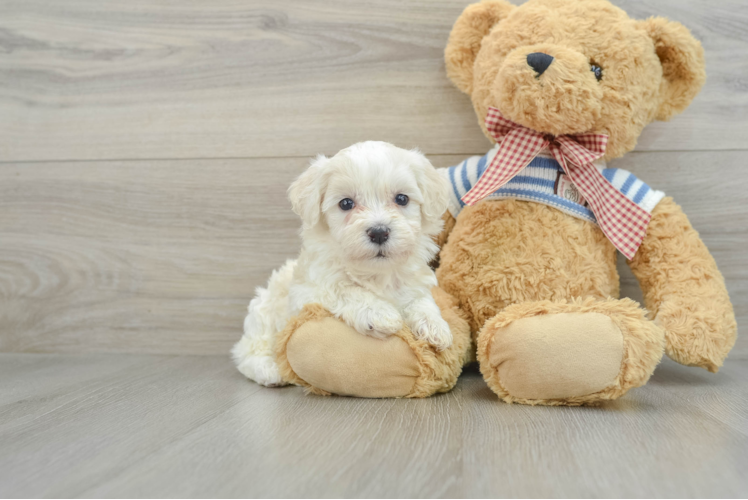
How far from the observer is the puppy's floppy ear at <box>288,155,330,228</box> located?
1.09 meters

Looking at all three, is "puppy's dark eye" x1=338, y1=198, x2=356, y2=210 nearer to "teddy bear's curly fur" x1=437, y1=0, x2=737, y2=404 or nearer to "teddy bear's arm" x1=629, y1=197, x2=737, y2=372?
"teddy bear's curly fur" x1=437, y1=0, x2=737, y2=404

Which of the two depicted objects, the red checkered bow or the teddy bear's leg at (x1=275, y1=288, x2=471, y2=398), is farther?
the red checkered bow

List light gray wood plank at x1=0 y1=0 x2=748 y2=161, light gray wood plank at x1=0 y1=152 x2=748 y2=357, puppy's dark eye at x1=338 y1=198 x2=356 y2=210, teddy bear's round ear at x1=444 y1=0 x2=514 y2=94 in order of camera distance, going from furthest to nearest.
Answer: light gray wood plank at x1=0 y1=152 x2=748 y2=357 < light gray wood plank at x1=0 y1=0 x2=748 y2=161 < teddy bear's round ear at x1=444 y1=0 x2=514 y2=94 < puppy's dark eye at x1=338 y1=198 x2=356 y2=210

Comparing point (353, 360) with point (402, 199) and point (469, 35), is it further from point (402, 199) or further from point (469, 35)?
point (469, 35)

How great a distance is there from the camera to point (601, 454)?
779 millimetres

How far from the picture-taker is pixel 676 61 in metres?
1.22

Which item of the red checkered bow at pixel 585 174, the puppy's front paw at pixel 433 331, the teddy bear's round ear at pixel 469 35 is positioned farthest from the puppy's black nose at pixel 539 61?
the puppy's front paw at pixel 433 331

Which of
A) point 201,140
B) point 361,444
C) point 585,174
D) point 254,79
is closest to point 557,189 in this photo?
point 585,174

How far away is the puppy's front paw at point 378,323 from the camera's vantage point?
3.42 ft

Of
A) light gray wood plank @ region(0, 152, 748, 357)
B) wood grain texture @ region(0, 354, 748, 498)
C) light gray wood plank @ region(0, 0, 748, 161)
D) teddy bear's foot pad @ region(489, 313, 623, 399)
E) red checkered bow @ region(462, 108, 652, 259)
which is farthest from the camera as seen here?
light gray wood plank @ region(0, 152, 748, 357)

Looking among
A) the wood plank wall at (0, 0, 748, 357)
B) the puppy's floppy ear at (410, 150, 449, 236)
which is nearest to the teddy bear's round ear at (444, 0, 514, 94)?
the wood plank wall at (0, 0, 748, 357)

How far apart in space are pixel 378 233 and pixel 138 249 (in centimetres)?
90

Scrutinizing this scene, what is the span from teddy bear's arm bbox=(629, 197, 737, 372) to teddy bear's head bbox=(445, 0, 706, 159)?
21cm

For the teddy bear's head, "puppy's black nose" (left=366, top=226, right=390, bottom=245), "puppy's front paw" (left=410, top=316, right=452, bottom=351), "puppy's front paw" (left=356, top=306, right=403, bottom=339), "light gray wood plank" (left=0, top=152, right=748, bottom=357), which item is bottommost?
"light gray wood plank" (left=0, top=152, right=748, bottom=357)
